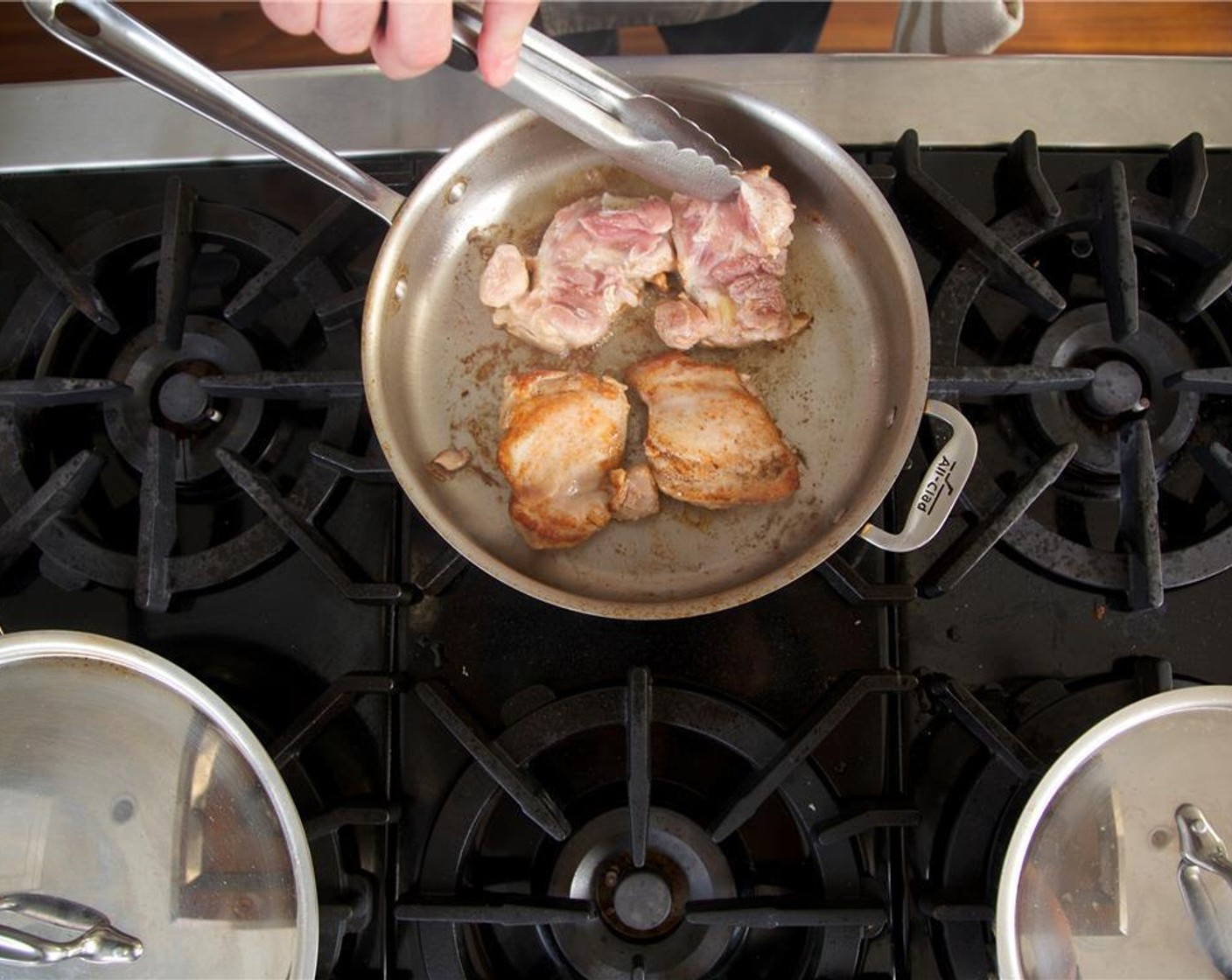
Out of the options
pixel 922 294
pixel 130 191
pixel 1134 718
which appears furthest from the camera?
pixel 130 191

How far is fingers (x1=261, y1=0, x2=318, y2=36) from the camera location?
2.42 ft

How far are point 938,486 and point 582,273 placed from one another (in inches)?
16.1

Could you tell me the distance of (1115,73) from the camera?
3.19ft

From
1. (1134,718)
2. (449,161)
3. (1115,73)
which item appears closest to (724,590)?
(1134,718)

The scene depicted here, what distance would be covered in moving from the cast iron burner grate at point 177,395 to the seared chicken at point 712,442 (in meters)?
0.30

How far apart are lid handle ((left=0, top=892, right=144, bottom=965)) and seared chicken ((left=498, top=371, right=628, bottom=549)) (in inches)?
19.0

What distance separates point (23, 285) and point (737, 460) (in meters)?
0.77

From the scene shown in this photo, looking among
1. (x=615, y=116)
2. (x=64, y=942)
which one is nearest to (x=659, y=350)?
(x=615, y=116)

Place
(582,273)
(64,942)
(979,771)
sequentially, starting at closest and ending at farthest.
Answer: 1. (64,942)
2. (979,771)
3. (582,273)

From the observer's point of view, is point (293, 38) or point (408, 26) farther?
point (293, 38)

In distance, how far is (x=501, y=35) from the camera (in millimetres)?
742

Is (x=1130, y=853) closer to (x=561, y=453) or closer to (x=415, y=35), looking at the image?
(x=561, y=453)

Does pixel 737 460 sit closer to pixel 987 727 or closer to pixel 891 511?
pixel 891 511

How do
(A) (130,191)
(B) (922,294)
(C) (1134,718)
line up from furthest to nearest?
(A) (130,191)
(B) (922,294)
(C) (1134,718)
